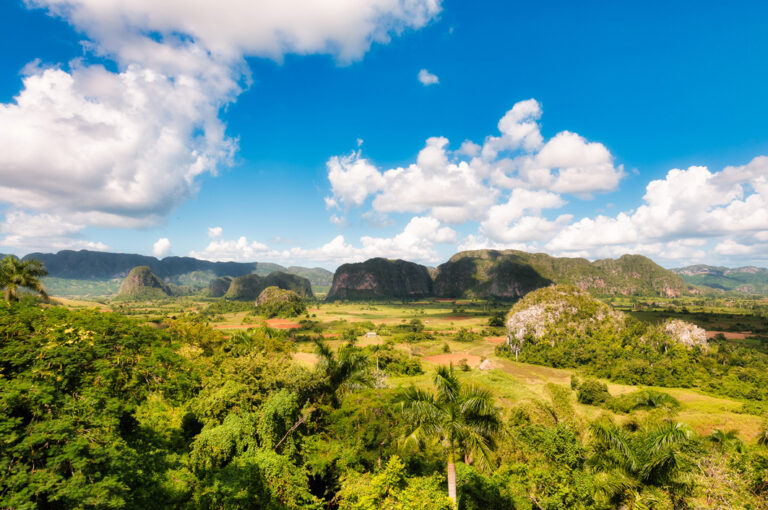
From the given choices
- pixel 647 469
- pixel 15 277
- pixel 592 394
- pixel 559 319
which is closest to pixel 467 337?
pixel 559 319

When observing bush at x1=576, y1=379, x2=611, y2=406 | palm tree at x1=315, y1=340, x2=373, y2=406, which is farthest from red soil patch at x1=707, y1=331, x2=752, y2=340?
palm tree at x1=315, y1=340, x2=373, y2=406

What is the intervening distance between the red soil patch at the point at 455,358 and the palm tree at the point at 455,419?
51059 millimetres

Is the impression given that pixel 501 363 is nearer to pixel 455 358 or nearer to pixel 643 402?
pixel 455 358

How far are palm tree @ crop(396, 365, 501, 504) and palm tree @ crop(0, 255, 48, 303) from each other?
3317 centimetres

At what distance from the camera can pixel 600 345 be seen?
66000 millimetres

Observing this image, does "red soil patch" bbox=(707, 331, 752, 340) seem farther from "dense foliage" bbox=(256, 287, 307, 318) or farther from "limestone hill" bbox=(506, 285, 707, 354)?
"dense foliage" bbox=(256, 287, 307, 318)

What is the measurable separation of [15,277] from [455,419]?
36.5 metres

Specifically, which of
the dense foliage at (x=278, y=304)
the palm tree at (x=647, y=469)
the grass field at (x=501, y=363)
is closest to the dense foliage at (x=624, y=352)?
the grass field at (x=501, y=363)

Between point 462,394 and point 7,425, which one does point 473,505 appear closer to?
point 462,394

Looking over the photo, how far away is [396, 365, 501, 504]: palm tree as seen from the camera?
11.9m

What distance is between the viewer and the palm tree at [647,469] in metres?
14.8

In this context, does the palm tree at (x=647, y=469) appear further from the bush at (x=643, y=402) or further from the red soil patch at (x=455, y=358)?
the red soil patch at (x=455, y=358)

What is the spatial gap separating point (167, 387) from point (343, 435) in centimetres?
1164

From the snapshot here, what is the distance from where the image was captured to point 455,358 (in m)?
67.1
